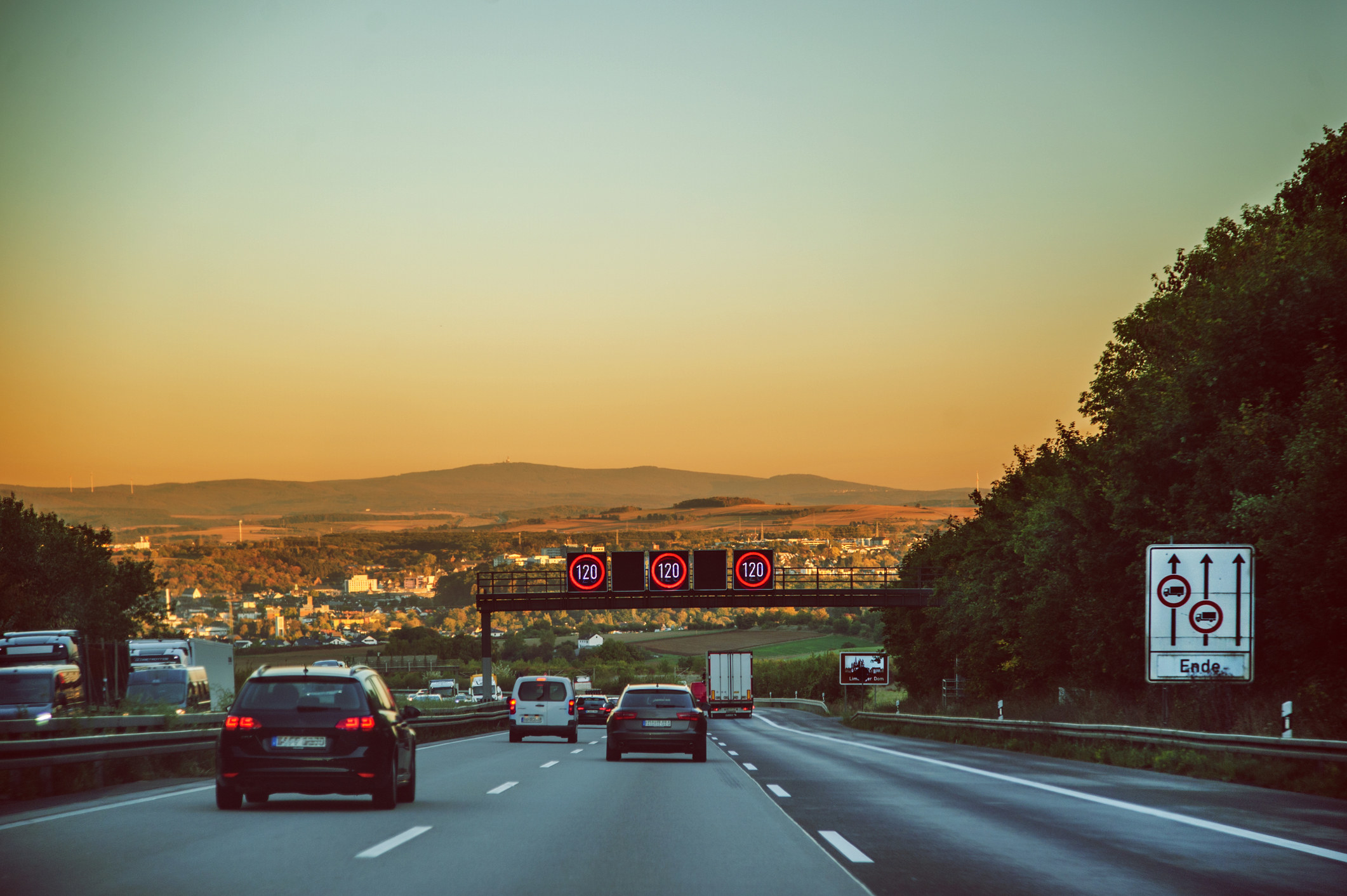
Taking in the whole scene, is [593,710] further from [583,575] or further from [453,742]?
[453,742]

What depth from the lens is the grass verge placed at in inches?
698

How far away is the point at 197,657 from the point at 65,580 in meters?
37.4

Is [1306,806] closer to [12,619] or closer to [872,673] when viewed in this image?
[872,673]

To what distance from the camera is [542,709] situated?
127 feet

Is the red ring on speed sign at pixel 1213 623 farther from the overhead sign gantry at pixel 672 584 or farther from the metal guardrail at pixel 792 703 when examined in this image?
the metal guardrail at pixel 792 703

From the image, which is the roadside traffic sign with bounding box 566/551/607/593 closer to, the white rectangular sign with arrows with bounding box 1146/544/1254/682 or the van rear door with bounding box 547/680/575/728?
the van rear door with bounding box 547/680/575/728

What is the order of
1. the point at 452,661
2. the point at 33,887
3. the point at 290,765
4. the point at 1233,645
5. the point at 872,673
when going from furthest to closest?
the point at 452,661, the point at 872,673, the point at 1233,645, the point at 290,765, the point at 33,887

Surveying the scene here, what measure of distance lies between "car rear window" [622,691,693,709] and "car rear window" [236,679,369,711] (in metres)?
13.1

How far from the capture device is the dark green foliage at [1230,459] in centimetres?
2623

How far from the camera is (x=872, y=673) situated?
6738 cm

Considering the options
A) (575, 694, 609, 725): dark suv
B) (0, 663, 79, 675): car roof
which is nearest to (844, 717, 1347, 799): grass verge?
(575, 694, 609, 725): dark suv

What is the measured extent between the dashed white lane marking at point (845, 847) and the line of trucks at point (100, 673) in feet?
65.8

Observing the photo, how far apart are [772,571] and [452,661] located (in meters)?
81.1

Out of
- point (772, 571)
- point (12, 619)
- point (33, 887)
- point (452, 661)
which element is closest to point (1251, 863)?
point (33, 887)
